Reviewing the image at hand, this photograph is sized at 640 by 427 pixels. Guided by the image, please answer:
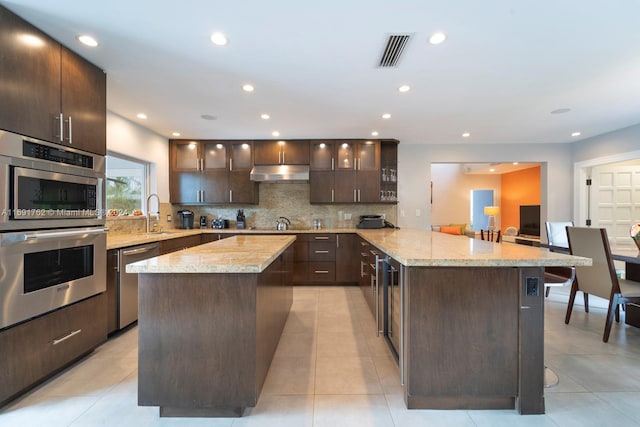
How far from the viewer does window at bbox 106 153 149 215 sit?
12.0 feet

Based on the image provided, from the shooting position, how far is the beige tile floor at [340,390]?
156 centimetres

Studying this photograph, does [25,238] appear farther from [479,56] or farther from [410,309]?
[479,56]

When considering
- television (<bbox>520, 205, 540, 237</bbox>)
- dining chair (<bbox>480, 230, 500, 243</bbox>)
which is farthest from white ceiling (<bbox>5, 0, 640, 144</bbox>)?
dining chair (<bbox>480, 230, 500, 243</bbox>)

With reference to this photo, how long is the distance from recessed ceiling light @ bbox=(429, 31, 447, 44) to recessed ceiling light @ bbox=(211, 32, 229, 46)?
1.42 m

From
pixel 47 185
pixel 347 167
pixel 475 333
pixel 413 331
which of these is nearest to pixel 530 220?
pixel 347 167

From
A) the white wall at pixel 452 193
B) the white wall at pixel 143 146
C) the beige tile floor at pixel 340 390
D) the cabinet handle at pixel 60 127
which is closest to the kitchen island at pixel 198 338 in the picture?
the beige tile floor at pixel 340 390

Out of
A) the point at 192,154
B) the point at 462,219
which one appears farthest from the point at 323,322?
the point at 462,219

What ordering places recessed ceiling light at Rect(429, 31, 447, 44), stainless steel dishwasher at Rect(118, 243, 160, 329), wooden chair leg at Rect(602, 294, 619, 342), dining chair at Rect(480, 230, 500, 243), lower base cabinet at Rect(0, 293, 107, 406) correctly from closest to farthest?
1. lower base cabinet at Rect(0, 293, 107, 406)
2. recessed ceiling light at Rect(429, 31, 447, 44)
3. wooden chair leg at Rect(602, 294, 619, 342)
4. stainless steel dishwasher at Rect(118, 243, 160, 329)
5. dining chair at Rect(480, 230, 500, 243)

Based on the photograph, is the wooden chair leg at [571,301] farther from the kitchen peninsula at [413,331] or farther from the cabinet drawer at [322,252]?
the cabinet drawer at [322,252]

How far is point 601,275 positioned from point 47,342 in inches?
172

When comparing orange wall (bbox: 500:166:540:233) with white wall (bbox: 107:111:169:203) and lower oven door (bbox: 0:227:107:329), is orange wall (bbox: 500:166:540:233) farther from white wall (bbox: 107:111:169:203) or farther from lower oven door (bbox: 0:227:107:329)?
lower oven door (bbox: 0:227:107:329)

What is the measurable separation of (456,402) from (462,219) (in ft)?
→ 29.3

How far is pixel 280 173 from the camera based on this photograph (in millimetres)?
4574

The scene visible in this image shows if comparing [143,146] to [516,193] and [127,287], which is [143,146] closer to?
[127,287]
